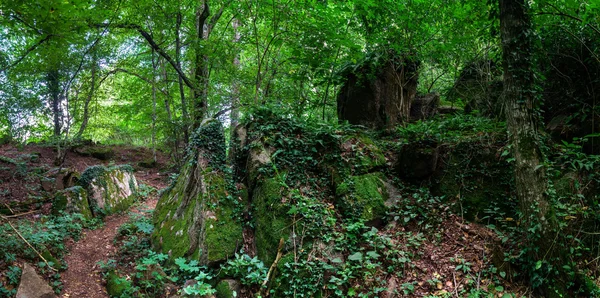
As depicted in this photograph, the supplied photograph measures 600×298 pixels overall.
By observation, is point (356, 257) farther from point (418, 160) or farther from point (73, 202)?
point (73, 202)

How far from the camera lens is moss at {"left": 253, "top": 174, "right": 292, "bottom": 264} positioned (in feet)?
15.8

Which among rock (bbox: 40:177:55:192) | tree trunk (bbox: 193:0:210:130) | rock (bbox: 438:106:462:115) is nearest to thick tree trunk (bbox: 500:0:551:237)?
rock (bbox: 438:106:462:115)

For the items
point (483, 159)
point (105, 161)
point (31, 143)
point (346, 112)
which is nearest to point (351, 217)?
point (483, 159)

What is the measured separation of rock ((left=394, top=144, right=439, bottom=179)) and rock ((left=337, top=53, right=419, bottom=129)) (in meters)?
2.27

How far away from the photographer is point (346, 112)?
27.5 feet

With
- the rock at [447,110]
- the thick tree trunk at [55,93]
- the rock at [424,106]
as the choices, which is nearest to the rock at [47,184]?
the thick tree trunk at [55,93]

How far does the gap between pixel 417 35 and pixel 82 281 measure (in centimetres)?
837

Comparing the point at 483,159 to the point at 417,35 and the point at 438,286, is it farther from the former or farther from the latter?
the point at 417,35

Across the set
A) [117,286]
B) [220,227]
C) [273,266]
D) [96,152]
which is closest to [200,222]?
[220,227]

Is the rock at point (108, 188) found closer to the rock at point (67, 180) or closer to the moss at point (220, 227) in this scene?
the rock at point (67, 180)

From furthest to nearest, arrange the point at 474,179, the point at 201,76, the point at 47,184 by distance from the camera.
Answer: the point at 201,76, the point at 47,184, the point at 474,179

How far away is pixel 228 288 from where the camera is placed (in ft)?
14.1

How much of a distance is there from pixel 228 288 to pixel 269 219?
4.12ft

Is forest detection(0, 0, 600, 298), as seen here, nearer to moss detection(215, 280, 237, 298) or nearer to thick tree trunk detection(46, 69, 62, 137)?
moss detection(215, 280, 237, 298)
